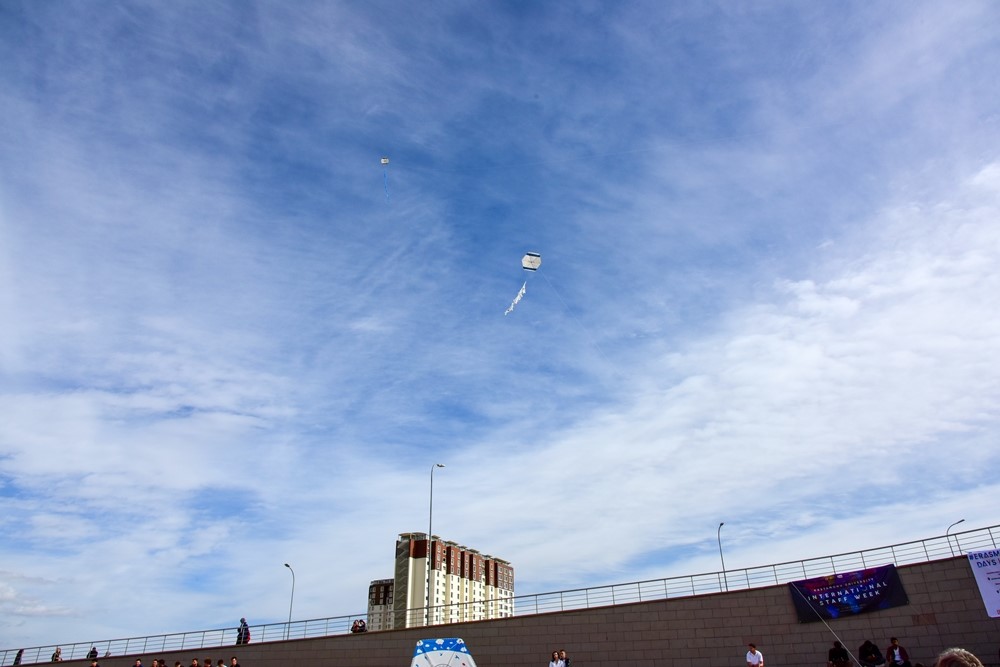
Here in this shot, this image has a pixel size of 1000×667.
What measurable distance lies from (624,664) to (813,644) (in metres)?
7.60

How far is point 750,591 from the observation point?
26.2 m

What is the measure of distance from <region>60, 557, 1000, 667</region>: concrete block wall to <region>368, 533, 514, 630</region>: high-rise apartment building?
8695cm

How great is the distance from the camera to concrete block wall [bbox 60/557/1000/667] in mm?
22672

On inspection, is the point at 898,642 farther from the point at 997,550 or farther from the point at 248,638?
the point at 248,638

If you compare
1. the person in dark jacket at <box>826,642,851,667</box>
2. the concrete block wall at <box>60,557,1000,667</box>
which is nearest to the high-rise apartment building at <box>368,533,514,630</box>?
the concrete block wall at <box>60,557,1000,667</box>

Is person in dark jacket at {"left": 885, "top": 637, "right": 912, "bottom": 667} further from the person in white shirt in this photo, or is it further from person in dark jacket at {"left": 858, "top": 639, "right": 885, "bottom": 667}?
the person in white shirt

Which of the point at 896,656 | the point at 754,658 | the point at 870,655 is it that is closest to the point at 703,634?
the point at 754,658

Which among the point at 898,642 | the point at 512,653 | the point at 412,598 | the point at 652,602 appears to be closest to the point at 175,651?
the point at 512,653

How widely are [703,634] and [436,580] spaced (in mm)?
135361

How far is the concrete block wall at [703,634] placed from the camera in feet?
74.4

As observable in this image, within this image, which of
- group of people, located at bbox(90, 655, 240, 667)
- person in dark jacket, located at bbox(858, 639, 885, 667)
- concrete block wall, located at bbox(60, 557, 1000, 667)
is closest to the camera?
person in dark jacket, located at bbox(858, 639, 885, 667)

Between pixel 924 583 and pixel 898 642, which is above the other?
pixel 924 583

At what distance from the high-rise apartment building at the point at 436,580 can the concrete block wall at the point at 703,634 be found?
86951mm

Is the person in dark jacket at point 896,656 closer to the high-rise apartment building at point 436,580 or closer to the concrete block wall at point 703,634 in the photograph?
the concrete block wall at point 703,634
